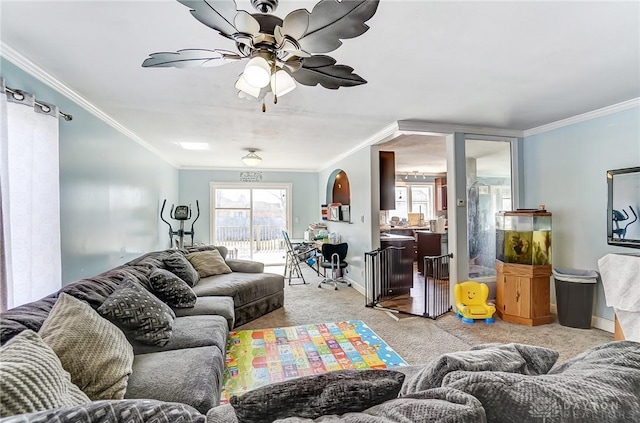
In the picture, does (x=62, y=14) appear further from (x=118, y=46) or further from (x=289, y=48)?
(x=289, y=48)

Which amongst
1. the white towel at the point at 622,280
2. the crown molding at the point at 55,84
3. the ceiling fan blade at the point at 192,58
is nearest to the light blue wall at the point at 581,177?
the white towel at the point at 622,280

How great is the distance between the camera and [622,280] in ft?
8.87

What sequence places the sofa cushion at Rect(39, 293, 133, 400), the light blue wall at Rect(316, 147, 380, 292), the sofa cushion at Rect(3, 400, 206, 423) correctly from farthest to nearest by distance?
the light blue wall at Rect(316, 147, 380, 292), the sofa cushion at Rect(39, 293, 133, 400), the sofa cushion at Rect(3, 400, 206, 423)

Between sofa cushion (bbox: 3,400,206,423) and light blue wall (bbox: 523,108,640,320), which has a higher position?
light blue wall (bbox: 523,108,640,320)

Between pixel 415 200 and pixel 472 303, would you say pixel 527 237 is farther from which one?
pixel 415 200

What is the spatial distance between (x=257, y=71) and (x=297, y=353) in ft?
7.97

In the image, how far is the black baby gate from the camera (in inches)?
158

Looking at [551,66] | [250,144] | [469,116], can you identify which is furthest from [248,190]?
[551,66]

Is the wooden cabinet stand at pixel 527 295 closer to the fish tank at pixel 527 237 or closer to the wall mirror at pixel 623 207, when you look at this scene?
the fish tank at pixel 527 237

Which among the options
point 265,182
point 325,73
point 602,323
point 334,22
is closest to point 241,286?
point 325,73

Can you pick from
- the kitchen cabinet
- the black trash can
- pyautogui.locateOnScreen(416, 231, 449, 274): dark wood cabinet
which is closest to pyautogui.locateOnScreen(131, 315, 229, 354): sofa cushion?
A: the black trash can

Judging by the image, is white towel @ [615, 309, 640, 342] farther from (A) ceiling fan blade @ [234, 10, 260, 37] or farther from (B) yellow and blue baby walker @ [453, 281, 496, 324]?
(A) ceiling fan blade @ [234, 10, 260, 37]

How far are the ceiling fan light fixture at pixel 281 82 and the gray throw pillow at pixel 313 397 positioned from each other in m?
1.52

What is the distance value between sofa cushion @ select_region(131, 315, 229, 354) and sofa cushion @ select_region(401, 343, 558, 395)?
5.11 ft
